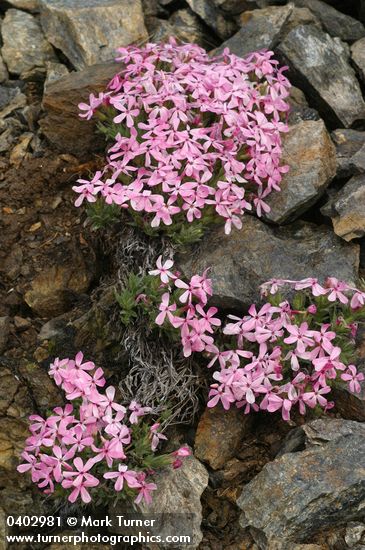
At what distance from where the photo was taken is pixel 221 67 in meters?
6.69

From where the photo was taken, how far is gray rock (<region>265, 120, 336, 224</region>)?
629 cm

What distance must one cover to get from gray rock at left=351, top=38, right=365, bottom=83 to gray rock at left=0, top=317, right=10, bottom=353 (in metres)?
4.24

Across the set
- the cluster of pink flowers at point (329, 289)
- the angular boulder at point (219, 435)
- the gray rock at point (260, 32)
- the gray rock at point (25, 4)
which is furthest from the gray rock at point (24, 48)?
the angular boulder at point (219, 435)

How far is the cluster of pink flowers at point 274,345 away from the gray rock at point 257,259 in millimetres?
258

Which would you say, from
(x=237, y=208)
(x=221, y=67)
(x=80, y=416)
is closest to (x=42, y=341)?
(x=80, y=416)

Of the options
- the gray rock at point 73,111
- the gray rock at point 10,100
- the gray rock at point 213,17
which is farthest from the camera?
the gray rock at point 213,17

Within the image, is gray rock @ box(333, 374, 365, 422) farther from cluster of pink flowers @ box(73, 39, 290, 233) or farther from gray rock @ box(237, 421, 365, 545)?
cluster of pink flowers @ box(73, 39, 290, 233)

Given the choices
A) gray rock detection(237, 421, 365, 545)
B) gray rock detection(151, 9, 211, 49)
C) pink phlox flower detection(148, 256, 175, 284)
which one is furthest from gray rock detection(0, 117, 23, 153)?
gray rock detection(237, 421, 365, 545)

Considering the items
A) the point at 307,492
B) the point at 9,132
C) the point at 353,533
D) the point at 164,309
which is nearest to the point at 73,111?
the point at 9,132

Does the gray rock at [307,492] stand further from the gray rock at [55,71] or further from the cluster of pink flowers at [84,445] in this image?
the gray rock at [55,71]

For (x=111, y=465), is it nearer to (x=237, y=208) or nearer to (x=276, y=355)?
(x=276, y=355)

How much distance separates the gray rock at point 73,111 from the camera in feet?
22.6

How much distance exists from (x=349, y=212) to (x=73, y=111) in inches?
105

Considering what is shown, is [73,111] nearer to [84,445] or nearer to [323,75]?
[323,75]
